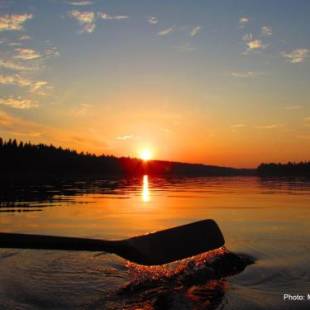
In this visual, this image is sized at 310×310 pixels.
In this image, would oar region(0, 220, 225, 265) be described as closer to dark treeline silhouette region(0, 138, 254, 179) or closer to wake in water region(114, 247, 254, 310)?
wake in water region(114, 247, 254, 310)

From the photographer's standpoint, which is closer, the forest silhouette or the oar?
the oar

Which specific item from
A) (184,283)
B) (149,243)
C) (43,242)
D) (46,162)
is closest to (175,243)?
(149,243)

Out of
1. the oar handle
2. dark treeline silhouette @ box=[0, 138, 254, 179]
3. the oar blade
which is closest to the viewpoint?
the oar handle

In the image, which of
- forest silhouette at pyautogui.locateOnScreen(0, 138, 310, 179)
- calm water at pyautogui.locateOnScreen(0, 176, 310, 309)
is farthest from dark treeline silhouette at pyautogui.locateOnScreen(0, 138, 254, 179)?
calm water at pyautogui.locateOnScreen(0, 176, 310, 309)

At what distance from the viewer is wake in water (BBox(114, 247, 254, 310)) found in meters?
5.86

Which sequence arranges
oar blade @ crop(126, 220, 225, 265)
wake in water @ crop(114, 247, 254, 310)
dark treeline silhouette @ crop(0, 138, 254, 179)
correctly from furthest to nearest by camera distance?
dark treeline silhouette @ crop(0, 138, 254, 179) < oar blade @ crop(126, 220, 225, 265) < wake in water @ crop(114, 247, 254, 310)

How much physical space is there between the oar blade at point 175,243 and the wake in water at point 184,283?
14.7 inches

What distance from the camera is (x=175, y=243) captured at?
7461mm

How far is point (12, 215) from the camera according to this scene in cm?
1538

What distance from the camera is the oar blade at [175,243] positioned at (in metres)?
6.94

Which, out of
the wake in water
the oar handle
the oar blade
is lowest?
the wake in water

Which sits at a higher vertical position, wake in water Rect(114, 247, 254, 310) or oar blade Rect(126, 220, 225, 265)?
oar blade Rect(126, 220, 225, 265)

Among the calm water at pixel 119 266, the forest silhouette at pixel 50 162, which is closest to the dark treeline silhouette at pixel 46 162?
the forest silhouette at pixel 50 162

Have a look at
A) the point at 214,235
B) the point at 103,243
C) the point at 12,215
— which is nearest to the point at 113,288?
the point at 103,243
